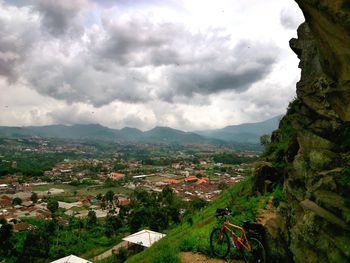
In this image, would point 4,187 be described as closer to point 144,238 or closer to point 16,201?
point 16,201

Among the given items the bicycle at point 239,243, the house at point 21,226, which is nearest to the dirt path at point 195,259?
the bicycle at point 239,243

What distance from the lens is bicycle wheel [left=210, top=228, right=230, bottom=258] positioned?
8.15 metres

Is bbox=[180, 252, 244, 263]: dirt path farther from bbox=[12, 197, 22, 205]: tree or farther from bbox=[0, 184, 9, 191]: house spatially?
bbox=[0, 184, 9, 191]: house

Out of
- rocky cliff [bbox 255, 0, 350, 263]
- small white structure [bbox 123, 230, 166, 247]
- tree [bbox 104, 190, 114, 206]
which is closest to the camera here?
rocky cliff [bbox 255, 0, 350, 263]

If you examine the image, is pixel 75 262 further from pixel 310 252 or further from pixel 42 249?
pixel 310 252

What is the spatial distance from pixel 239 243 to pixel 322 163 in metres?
2.82

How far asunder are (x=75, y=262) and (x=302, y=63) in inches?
828

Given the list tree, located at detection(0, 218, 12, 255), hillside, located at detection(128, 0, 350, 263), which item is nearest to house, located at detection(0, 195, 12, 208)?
tree, located at detection(0, 218, 12, 255)

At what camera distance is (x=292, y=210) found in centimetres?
845

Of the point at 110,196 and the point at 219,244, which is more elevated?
the point at 219,244

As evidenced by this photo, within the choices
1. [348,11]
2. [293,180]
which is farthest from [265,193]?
[348,11]

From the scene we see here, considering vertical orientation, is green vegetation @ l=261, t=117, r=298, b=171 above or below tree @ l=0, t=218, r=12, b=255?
above

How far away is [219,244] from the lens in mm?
8336

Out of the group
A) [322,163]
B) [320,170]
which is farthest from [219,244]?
[322,163]
